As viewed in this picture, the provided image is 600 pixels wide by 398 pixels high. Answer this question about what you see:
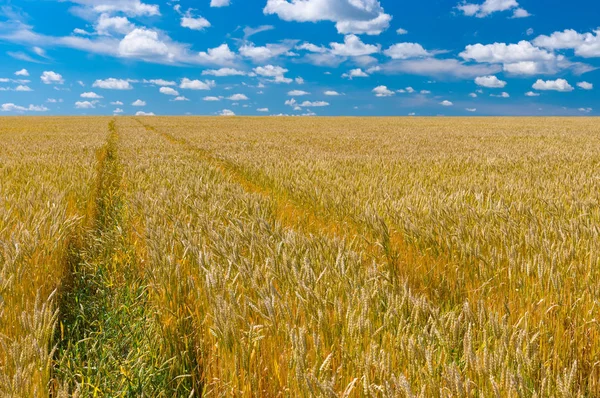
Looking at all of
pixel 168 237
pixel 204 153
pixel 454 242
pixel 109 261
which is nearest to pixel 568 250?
pixel 454 242

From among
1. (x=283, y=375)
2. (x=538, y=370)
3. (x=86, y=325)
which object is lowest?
(x=86, y=325)

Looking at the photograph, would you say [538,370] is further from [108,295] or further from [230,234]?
[108,295]

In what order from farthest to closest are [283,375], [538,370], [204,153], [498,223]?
[204,153]
[498,223]
[283,375]
[538,370]

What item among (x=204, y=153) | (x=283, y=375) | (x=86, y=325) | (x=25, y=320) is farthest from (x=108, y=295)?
(x=204, y=153)

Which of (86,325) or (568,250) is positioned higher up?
(568,250)

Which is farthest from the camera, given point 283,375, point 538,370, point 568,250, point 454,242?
point 454,242

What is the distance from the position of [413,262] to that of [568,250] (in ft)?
3.32

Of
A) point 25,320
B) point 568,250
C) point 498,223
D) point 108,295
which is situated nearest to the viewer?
point 25,320

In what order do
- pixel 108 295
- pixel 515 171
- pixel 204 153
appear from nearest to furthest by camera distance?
pixel 108 295, pixel 515 171, pixel 204 153

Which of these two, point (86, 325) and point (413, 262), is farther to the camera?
point (413, 262)

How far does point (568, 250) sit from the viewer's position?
2.80m

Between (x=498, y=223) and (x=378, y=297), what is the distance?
7.19 feet

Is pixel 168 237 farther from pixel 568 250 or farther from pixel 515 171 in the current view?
pixel 515 171

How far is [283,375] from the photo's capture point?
1.81 metres
